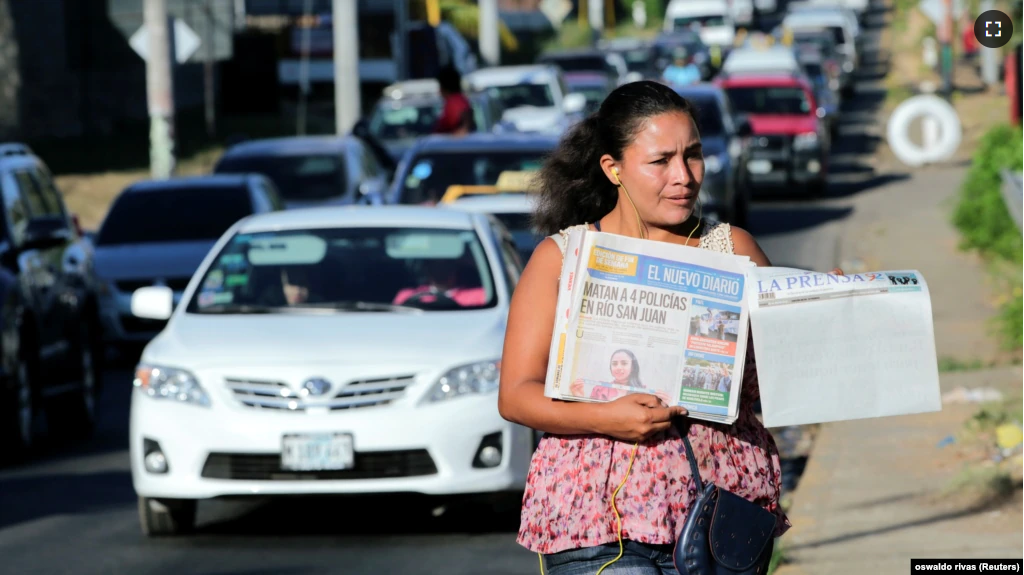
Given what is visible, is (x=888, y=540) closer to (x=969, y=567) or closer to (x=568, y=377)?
(x=969, y=567)

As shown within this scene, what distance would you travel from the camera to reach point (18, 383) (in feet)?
35.6

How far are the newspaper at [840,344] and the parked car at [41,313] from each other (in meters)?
7.47

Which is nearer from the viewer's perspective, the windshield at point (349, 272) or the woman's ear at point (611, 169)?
the woman's ear at point (611, 169)

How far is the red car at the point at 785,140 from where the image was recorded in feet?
92.7

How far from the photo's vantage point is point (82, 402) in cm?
1193

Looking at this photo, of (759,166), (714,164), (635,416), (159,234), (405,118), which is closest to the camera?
(635,416)

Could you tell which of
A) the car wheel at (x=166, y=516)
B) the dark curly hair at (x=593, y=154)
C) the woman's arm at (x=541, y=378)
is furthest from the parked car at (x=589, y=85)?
the woman's arm at (x=541, y=378)

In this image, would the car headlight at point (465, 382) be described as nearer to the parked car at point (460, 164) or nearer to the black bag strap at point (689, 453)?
the black bag strap at point (689, 453)

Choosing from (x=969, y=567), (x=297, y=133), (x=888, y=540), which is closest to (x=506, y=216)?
(x=888, y=540)

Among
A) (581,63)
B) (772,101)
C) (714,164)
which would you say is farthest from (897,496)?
(581,63)

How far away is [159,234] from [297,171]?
3.04 m

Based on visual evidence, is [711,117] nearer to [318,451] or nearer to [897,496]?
[897,496]

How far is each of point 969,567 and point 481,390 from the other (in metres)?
2.45

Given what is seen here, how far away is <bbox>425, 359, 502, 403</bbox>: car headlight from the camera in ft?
26.2
